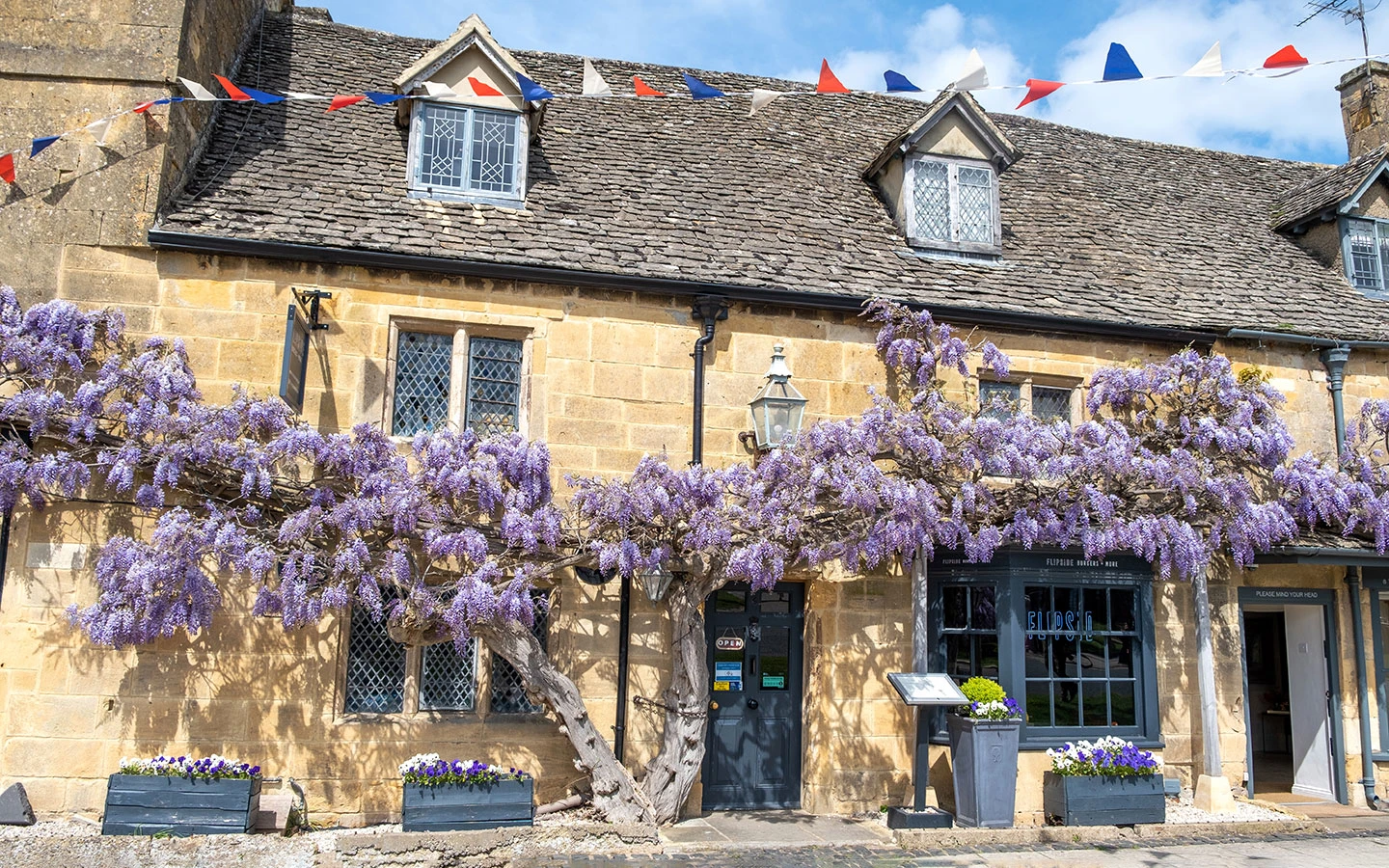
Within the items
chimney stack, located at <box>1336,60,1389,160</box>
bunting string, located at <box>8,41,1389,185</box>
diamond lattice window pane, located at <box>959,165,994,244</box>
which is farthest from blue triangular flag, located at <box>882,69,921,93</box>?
chimney stack, located at <box>1336,60,1389,160</box>

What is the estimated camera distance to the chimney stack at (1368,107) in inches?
565

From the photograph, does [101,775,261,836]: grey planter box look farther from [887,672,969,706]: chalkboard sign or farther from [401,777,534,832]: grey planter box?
[887,672,969,706]: chalkboard sign

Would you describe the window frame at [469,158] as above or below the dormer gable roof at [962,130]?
below

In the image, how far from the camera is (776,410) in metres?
9.55

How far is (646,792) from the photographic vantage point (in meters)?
8.73

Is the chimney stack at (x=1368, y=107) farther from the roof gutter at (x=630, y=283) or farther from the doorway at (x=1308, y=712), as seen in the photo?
the doorway at (x=1308, y=712)

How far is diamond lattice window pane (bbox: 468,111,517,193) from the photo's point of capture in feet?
34.6

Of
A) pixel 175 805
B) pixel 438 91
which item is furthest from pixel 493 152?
pixel 175 805

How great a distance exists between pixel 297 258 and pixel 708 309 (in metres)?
3.80

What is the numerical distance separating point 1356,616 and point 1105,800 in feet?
13.8

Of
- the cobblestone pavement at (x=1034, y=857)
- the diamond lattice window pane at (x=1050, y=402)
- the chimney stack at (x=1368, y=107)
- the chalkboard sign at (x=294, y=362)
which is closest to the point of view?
the cobblestone pavement at (x=1034, y=857)

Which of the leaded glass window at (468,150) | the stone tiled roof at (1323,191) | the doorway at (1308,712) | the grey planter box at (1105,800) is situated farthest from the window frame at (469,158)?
the stone tiled roof at (1323,191)

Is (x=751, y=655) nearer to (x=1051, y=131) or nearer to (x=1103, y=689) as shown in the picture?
(x=1103, y=689)

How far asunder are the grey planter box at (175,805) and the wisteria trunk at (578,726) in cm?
220
